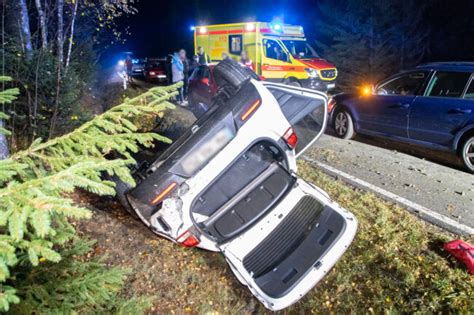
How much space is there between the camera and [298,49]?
12.6m

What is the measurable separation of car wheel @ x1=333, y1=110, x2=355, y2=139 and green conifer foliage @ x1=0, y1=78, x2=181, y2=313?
5113mm

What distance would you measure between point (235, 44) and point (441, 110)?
9275 mm

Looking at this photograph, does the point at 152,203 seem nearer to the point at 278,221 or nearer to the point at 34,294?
the point at 34,294

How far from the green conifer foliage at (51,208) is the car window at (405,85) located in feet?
15.9

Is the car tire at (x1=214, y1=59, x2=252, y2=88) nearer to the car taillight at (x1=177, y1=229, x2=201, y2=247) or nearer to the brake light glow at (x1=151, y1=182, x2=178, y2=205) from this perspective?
the brake light glow at (x1=151, y1=182, x2=178, y2=205)

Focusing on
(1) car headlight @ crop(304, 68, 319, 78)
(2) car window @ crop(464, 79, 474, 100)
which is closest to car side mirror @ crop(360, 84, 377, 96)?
(2) car window @ crop(464, 79, 474, 100)

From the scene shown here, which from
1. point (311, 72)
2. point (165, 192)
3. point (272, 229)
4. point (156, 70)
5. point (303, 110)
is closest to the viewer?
point (165, 192)

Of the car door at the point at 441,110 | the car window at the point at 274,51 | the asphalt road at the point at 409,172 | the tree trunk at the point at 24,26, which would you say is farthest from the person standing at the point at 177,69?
the car door at the point at 441,110

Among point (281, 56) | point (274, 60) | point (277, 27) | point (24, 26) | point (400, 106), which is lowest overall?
point (400, 106)

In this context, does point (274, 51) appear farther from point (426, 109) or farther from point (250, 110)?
point (250, 110)

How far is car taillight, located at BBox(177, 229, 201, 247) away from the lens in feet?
9.33

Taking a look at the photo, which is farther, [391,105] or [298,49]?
[298,49]

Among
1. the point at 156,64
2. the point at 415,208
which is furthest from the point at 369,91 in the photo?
the point at 156,64

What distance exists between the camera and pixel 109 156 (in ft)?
15.6
